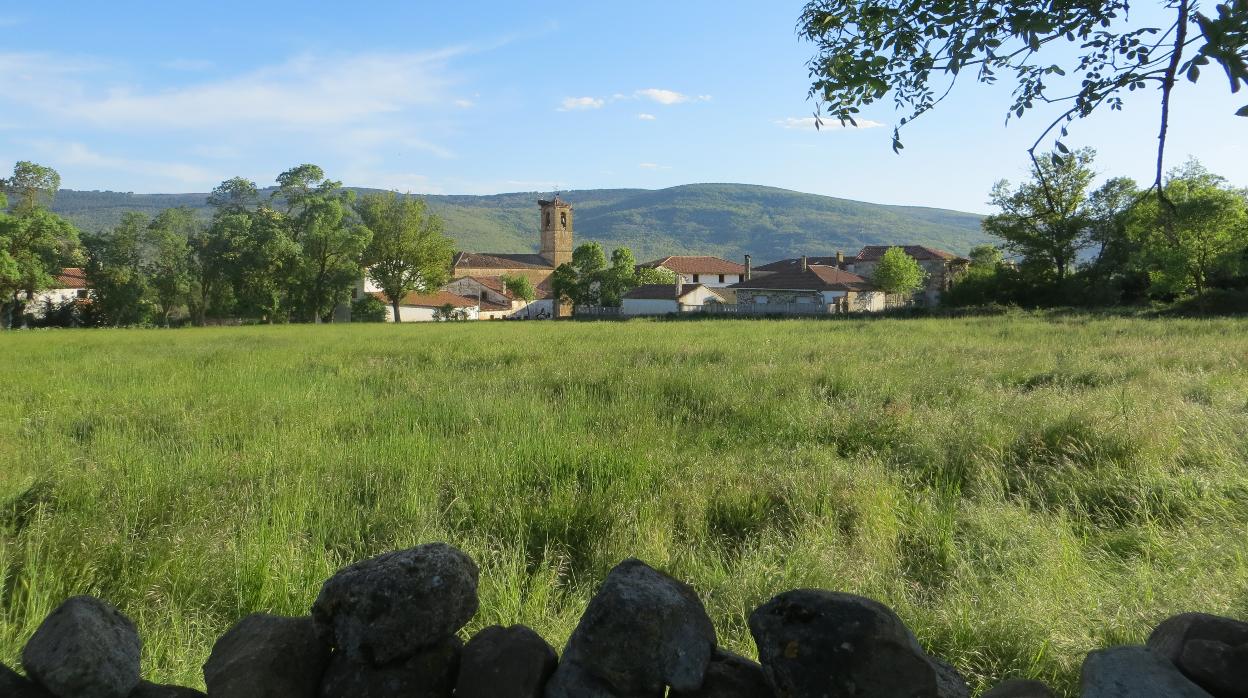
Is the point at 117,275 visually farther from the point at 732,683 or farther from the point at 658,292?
the point at 732,683

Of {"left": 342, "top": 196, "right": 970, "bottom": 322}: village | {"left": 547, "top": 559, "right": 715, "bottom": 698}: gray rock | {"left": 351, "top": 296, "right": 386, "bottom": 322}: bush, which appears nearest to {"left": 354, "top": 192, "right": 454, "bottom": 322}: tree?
{"left": 342, "top": 196, "right": 970, "bottom": 322}: village

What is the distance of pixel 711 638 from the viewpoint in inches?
79.7

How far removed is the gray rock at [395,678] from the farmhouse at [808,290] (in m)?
78.4

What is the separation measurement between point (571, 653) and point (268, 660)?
0.81 meters

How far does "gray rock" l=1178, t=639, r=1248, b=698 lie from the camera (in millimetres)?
1835

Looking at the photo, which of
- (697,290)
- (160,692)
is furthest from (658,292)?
(160,692)

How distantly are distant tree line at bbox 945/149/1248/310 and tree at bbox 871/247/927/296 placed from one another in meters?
18.0

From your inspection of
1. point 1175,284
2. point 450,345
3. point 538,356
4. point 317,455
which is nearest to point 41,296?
point 450,345

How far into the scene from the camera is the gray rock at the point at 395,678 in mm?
2016

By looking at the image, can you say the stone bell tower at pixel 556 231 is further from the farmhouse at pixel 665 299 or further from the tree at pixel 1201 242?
the tree at pixel 1201 242

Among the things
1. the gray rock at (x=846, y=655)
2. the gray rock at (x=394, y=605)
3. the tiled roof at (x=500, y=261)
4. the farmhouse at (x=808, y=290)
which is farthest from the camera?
the tiled roof at (x=500, y=261)

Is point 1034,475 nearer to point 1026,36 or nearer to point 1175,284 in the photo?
point 1026,36

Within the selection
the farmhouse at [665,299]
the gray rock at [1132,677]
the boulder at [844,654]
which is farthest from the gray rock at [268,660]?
the farmhouse at [665,299]

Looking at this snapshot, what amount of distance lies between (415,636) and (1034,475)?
631 cm
